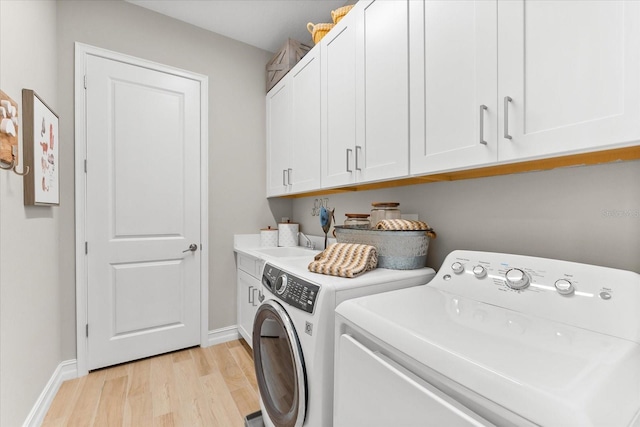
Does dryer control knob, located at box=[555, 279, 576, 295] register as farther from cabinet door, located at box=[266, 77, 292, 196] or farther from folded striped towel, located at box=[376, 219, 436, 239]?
cabinet door, located at box=[266, 77, 292, 196]

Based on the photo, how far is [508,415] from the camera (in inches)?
19.9

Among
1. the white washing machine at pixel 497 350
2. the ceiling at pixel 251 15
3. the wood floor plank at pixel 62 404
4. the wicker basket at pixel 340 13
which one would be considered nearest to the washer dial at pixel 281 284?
the white washing machine at pixel 497 350

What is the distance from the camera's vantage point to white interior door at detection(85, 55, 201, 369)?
6.86ft

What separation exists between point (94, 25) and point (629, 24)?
116 inches

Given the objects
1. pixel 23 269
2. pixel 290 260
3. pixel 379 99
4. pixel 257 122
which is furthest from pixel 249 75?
pixel 23 269

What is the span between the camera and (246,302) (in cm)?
238

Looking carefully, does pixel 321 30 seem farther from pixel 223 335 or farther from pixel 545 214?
pixel 223 335

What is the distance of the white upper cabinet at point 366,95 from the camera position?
130cm

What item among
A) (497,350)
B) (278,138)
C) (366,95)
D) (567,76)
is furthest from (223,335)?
(567,76)

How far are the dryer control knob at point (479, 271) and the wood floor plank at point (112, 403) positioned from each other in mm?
2005

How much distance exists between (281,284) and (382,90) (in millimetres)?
1060

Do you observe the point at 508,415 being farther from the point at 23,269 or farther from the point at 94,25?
the point at 94,25

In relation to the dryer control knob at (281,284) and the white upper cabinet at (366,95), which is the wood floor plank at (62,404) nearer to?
the dryer control knob at (281,284)

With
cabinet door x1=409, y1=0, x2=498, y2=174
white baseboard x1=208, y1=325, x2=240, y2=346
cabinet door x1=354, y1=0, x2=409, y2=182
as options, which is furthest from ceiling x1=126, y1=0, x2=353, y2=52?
white baseboard x1=208, y1=325, x2=240, y2=346
